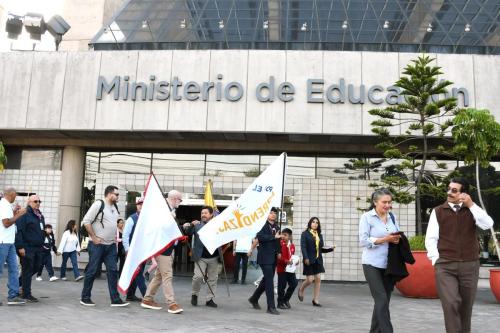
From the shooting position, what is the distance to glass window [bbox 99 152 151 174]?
53.3ft

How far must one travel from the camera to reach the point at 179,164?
53.1 feet

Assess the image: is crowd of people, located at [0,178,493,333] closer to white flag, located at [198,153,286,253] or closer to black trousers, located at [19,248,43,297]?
black trousers, located at [19,248,43,297]

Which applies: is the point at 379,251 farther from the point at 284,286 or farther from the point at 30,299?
the point at 30,299

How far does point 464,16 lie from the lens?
15.9 m

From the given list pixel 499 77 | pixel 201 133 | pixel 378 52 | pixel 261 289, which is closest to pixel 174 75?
pixel 201 133

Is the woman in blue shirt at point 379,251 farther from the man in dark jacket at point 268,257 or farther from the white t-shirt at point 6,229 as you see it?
the white t-shirt at point 6,229

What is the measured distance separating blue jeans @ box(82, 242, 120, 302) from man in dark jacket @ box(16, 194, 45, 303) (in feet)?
3.25

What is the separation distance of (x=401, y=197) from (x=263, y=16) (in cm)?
773

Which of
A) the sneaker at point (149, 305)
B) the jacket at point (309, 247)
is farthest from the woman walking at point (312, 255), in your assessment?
the sneaker at point (149, 305)

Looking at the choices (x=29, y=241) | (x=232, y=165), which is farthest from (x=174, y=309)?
(x=232, y=165)

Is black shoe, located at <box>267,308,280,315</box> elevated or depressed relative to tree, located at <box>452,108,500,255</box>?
depressed

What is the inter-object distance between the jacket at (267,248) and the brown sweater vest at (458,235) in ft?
10.8

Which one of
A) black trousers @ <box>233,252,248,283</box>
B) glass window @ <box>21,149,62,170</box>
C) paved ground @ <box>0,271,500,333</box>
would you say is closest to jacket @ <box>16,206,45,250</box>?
paved ground @ <box>0,271,500,333</box>

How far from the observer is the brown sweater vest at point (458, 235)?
4.86 meters
